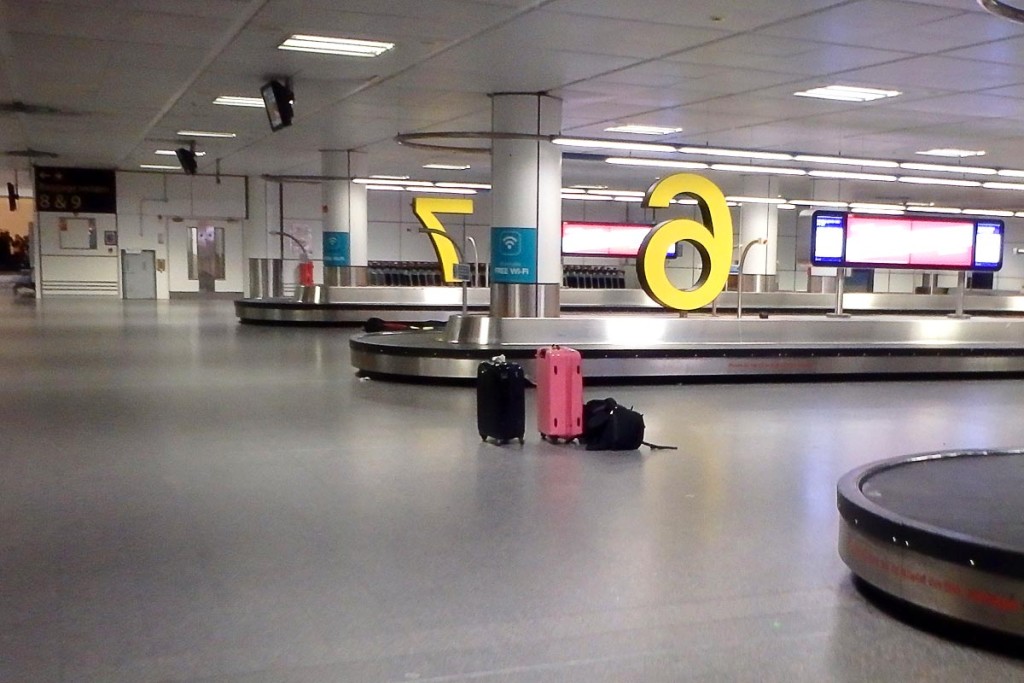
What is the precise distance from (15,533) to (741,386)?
936 cm

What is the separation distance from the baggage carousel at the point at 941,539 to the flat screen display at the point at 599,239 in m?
21.6

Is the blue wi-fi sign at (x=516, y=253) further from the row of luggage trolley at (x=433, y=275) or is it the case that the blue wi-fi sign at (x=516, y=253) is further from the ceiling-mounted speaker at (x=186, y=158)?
the row of luggage trolley at (x=433, y=275)

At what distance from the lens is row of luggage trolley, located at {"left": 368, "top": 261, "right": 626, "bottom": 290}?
3042 centimetres

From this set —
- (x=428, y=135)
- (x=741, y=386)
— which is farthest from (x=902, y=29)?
(x=428, y=135)

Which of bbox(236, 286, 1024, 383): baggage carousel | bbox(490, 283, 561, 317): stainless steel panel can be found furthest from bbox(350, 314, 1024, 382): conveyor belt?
bbox(490, 283, 561, 317): stainless steel panel

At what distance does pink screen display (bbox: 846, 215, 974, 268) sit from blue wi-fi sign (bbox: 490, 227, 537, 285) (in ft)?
16.8

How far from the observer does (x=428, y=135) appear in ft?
41.8

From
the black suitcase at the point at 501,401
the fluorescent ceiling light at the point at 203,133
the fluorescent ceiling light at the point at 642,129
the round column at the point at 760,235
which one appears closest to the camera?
the black suitcase at the point at 501,401

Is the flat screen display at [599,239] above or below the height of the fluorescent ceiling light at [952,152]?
below

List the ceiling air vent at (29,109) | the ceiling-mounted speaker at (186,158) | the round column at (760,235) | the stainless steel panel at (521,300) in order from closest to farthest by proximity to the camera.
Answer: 1. the stainless steel panel at (521,300)
2. the ceiling air vent at (29,109)
3. the ceiling-mounted speaker at (186,158)
4. the round column at (760,235)

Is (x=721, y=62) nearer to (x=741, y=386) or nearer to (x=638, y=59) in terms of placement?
(x=638, y=59)

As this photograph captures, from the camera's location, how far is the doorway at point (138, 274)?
3148cm

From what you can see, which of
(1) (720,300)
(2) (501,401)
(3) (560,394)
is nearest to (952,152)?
(1) (720,300)

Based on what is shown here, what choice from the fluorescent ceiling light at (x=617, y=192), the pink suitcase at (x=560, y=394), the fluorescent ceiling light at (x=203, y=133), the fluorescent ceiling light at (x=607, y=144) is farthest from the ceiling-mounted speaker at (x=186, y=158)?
the pink suitcase at (x=560, y=394)
